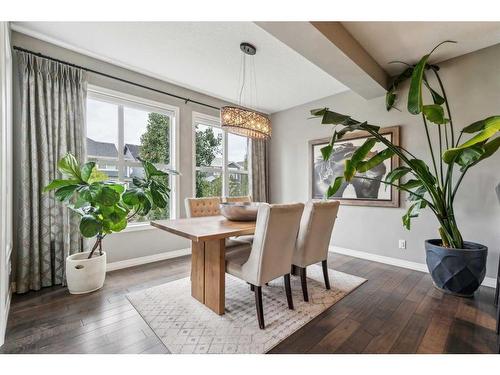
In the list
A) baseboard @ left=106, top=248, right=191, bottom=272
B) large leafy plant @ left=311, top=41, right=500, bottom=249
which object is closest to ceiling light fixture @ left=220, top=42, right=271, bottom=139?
large leafy plant @ left=311, top=41, right=500, bottom=249

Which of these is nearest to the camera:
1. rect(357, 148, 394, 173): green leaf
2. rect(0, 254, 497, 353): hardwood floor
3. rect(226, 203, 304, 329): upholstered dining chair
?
rect(0, 254, 497, 353): hardwood floor

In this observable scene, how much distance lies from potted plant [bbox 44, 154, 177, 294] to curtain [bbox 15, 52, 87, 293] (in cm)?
22

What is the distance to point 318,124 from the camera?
4.14 metres

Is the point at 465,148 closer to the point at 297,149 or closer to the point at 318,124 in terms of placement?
the point at 318,124

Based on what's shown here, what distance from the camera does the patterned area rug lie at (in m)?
1.60

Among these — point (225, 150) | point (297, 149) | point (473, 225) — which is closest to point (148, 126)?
point (225, 150)

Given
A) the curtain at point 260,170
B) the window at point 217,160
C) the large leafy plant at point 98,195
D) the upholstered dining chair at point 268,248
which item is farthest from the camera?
the curtain at point 260,170

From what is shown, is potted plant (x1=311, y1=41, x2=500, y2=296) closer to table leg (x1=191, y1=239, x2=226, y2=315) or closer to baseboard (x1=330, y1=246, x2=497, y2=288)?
baseboard (x1=330, y1=246, x2=497, y2=288)

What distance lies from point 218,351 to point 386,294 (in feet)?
5.99

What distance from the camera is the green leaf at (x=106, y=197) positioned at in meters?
2.11

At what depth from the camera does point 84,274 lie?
2338mm

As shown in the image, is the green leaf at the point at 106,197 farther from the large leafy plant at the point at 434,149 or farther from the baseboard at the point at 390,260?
the baseboard at the point at 390,260

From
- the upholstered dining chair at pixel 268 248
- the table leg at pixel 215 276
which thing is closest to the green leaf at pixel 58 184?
the table leg at pixel 215 276

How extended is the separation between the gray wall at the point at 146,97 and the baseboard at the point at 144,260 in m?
0.05
